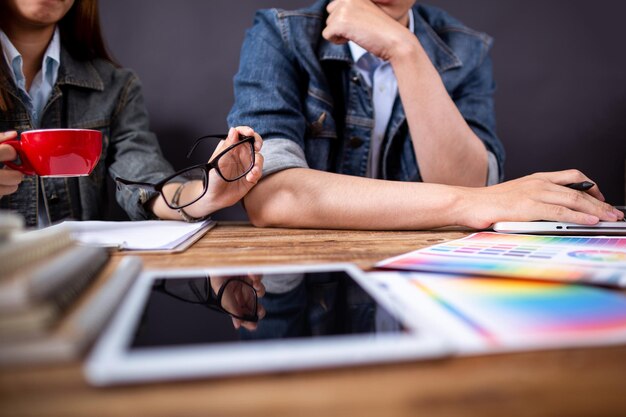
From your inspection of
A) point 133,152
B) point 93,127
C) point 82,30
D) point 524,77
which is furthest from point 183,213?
point 524,77

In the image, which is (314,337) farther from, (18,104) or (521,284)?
(18,104)

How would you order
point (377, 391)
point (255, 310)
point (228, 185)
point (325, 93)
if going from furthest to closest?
1. point (325, 93)
2. point (228, 185)
3. point (255, 310)
4. point (377, 391)

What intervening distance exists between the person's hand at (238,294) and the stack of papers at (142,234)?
0.18m

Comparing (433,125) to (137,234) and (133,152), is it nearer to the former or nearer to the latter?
(137,234)

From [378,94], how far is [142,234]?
740mm

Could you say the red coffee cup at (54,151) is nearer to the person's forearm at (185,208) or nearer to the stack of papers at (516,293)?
the person's forearm at (185,208)

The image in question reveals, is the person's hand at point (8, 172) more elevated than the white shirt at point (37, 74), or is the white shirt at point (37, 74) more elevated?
the white shirt at point (37, 74)

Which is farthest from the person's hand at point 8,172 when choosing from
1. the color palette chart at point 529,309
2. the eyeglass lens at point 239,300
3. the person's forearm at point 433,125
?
the person's forearm at point 433,125

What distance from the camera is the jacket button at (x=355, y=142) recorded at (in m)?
1.15

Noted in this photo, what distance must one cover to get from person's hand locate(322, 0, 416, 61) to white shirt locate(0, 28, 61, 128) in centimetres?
75

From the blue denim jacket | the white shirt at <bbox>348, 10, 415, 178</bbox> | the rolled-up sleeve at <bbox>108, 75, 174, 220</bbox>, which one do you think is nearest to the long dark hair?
the rolled-up sleeve at <bbox>108, 75, 174, 220</bbox>

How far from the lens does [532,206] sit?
2.46ft

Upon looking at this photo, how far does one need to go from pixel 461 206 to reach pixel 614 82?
138 cm

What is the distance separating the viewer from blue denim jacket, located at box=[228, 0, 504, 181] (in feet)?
3.21
